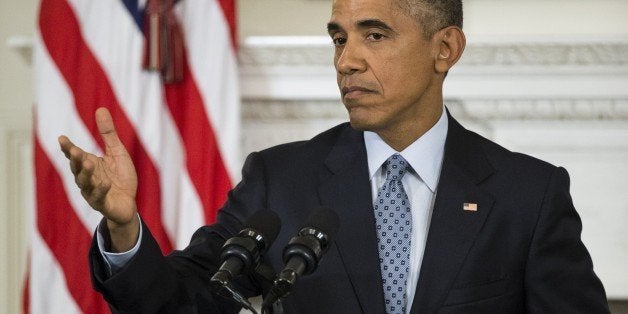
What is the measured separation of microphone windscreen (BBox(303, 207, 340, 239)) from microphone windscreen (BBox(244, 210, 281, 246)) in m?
0.04

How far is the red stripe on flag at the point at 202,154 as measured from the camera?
282 cm

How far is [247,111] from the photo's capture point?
2.99 metres

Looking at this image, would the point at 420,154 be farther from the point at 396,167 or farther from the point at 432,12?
the point at 432,12

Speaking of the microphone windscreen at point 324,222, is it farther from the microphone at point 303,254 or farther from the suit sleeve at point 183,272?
Result: the suit sleeve at point 183,272

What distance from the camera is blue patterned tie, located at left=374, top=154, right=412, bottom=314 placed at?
171cm

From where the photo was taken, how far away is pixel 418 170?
183cm

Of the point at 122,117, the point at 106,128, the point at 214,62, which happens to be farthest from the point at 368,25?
the point at 122,117

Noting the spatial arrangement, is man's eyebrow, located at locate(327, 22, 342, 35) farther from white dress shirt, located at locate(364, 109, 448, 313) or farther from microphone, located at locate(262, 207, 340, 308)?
microphone, located at locate(262, 207, 340, 308)

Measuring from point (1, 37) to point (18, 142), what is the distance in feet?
1.09

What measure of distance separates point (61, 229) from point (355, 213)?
1.27 meters

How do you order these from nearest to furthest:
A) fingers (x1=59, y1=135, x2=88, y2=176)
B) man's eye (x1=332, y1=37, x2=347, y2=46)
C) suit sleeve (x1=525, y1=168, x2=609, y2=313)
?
fingers (x1=59, y1=135, x2=88, y2=176) → suit sleeve (x1=525, y1=168, x2=609, y2=313) → man's eye (x1=332, y1=37, x2=347, y2=46)

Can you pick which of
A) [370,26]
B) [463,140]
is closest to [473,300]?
[463,140]

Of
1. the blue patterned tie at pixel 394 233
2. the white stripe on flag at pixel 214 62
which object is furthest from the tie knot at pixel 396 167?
the white stripe on flag at pixel 214 62

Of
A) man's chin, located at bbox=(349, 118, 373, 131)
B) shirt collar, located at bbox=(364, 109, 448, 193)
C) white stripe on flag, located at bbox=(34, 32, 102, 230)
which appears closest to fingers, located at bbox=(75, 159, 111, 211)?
man's chin, located at bbox=(349, 118, 373, 131)
